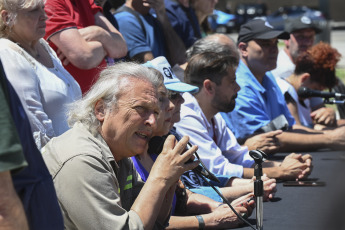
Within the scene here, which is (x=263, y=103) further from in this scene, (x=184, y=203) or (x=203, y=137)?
(x=184, y=203)

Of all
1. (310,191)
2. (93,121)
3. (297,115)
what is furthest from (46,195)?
(297,115)

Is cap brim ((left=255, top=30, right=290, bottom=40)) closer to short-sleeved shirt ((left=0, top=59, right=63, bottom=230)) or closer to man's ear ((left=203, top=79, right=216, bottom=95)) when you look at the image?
man's ear ((left=203, top=79, right=216, bottom=95))

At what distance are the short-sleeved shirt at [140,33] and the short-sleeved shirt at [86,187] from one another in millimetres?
2717

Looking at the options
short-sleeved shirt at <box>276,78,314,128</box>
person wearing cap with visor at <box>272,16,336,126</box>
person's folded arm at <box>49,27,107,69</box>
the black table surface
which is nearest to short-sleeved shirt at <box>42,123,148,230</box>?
the black table surface

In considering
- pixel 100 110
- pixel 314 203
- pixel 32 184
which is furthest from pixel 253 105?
pixel 32 184

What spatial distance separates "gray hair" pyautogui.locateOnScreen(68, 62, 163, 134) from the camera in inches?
115

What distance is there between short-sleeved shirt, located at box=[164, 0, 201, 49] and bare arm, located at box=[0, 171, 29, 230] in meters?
4.61

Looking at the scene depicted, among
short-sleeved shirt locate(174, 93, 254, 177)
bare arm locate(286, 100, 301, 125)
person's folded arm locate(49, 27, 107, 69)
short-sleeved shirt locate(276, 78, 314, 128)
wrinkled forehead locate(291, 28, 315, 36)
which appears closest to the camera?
person's folded arm locate(49, 27, 107, 69)

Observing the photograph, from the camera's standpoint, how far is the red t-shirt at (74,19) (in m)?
4.20

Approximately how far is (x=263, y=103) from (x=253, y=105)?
0.76ft

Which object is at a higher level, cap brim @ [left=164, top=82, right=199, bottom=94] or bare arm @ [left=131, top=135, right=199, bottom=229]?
bare arm @ [left=131, top=135, right=199, bottom=229]

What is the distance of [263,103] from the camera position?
19.3ft

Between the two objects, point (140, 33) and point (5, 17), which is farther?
point (140, 33)

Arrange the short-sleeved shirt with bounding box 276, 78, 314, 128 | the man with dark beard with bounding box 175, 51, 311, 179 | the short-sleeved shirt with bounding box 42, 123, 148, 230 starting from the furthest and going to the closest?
the short-sleeved shirt with bounding box 276, 78, 314, 128 → the man with dark beard with bounding box 175, 51, 311, 179 → the short-sleeved shirt with bounding box 42, 123, 148, 230
